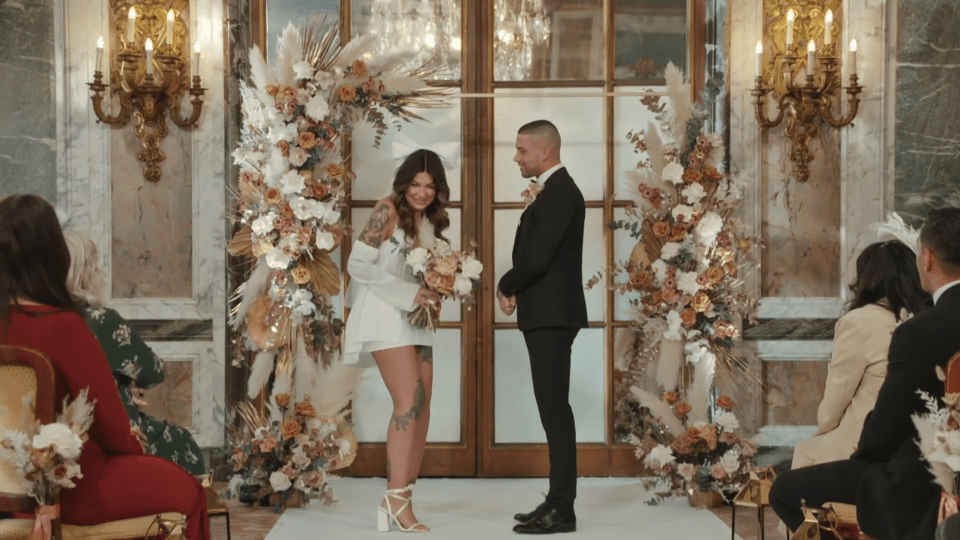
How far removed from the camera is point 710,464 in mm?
5492

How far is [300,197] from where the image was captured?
531 centimetres

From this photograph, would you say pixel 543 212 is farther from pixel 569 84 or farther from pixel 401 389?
pixel 569 84

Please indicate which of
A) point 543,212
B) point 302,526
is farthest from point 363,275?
point 302,526

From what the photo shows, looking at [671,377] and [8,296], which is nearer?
[8,296]

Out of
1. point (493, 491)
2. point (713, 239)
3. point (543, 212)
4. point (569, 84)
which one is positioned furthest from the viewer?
point (569, 84)

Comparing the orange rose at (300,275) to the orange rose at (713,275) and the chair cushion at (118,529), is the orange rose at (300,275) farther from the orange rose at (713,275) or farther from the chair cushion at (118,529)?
the chair cushion at (118,529)

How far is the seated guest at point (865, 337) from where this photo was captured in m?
3.78

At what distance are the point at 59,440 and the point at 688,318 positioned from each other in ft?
10.9

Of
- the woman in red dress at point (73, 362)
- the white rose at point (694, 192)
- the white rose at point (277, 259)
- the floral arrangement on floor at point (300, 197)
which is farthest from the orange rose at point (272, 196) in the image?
the woman in red dress at point (73, 362)

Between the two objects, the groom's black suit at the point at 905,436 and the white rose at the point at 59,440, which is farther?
the groom's black suit at the point at 905,436

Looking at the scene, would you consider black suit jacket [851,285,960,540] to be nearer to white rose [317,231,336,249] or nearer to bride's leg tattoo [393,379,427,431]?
bride's leg tattoo [393,379,427,431]

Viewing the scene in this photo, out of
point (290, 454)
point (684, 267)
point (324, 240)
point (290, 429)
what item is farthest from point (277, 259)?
point (684, 267)

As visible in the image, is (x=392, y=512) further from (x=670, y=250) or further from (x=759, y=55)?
(x=759, y=55)

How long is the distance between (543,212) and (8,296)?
94.9 inches
